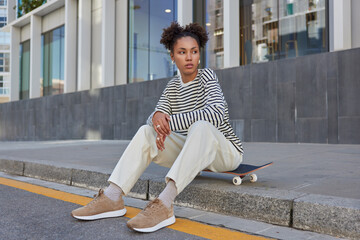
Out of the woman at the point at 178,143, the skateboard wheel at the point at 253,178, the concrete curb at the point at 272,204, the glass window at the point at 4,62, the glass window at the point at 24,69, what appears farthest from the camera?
the glass window at the point at 4,62

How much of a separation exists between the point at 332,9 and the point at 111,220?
862 centimetres

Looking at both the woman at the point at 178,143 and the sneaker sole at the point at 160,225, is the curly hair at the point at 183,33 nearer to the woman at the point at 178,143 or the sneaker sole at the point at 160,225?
the woman at the point at 178,143

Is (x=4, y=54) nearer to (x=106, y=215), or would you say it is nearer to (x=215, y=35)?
(x=215, y=35)

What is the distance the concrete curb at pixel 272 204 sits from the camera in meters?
2.14

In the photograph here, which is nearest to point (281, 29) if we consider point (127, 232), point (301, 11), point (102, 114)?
point (301, 11)

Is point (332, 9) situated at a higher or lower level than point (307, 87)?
higher

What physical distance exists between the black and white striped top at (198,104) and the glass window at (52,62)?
56.5ft

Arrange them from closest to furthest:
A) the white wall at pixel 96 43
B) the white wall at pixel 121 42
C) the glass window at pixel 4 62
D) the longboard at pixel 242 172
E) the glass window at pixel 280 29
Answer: the longboard at pixel 242 172, the glass window at pixel 280 29, the white wall at pixel 121 42, the white wall at pixel 96 43, the glass window at pixel 4 62

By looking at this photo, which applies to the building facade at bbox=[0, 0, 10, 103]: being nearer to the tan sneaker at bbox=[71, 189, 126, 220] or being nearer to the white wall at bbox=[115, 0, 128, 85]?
the white wall at bbox=[115, 0, 128, 85]

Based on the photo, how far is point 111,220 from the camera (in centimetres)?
→ 254

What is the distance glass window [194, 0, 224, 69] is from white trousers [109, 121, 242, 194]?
8653 millimetres

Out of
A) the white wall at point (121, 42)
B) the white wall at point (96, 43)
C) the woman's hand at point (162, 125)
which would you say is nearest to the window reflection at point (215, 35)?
the white wall at point (121, 42)

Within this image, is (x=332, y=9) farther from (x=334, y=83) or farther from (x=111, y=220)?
(x=111, y=220)

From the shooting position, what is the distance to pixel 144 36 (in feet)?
47.8
